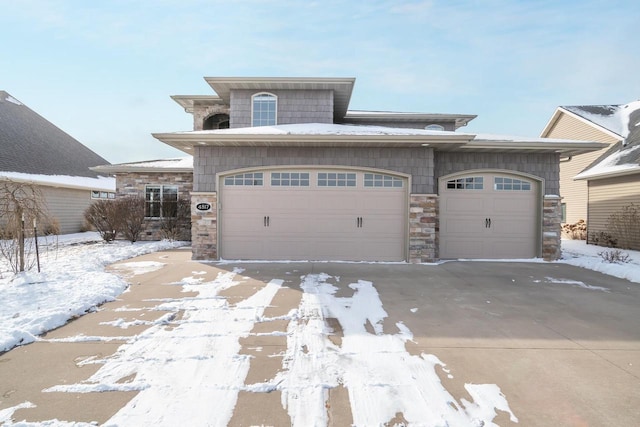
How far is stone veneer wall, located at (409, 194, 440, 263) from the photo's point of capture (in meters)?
8.56

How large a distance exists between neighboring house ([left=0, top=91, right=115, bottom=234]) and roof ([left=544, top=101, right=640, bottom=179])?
2054 cm

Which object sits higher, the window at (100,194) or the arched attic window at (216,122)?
the arched attic window at (216,122)

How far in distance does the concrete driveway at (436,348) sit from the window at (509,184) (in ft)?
10.9

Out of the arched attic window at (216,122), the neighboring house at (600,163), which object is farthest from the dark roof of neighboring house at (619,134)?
the arched attic window at (216,122)

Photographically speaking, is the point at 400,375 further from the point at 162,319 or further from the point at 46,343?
the point at 46,343

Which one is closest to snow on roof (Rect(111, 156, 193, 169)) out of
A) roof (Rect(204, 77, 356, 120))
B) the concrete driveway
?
roof (Rect(204, 77, 356, 120))

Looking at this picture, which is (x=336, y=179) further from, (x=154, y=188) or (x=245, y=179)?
(x=154, y=188)

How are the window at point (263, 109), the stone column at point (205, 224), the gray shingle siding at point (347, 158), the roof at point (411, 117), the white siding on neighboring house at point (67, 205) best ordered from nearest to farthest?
the gray shingle siding at point (347, 158) < the stone column at point (205, 224) < the window at point (263, 109) < the roof at point (411, 117) < the white siding on neighboring house at point (67, 205)

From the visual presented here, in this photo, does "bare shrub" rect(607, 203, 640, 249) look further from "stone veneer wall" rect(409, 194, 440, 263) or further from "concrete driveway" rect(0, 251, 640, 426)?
"stone veneer wall" rect(409, 194, 440, 263)

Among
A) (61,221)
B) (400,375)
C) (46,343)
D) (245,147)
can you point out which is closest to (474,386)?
(400,375)

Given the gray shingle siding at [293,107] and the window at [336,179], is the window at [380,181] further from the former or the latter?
the gray shingle siding at [293,107]

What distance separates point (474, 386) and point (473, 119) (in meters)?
13.3

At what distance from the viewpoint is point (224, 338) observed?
3.74 meters

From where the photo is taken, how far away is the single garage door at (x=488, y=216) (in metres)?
9.28
